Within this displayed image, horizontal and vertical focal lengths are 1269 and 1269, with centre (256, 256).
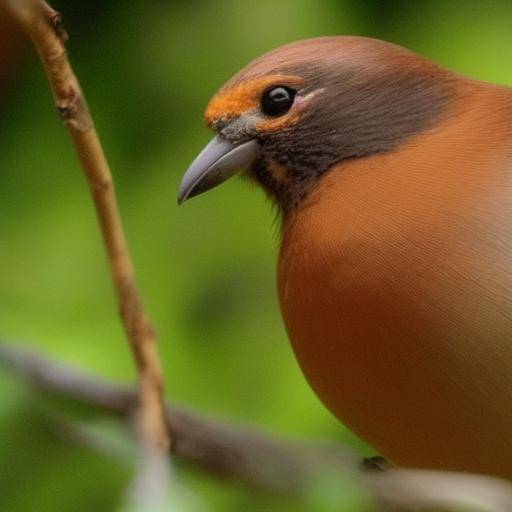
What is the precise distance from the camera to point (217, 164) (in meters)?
1.58

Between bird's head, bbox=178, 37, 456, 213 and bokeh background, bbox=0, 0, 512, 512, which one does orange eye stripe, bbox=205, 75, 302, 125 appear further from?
bokeh background, bbox=0, 0, 512, 512

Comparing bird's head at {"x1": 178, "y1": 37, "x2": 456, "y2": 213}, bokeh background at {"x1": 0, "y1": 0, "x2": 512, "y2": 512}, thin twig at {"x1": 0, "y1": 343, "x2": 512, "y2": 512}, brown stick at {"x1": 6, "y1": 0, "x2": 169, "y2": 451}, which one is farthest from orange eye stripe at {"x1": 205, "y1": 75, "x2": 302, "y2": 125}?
bokeh background at {"x1": 0, "y1": 0, "x2": 512, "y2": 512}

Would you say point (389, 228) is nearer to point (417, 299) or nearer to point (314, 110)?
point (417, 299)

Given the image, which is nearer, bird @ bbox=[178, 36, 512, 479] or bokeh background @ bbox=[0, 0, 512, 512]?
bird @ bbox=[178, 36, 512, 479]

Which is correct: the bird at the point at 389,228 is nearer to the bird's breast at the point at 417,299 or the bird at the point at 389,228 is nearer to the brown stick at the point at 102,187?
the bird's breast at the point at 417,299

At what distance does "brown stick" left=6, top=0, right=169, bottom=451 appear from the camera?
118cm

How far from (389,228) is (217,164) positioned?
274 millimetres

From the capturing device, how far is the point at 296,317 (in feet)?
4.97

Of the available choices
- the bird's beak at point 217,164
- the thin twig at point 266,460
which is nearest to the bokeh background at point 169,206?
the thin twig at point 266,460

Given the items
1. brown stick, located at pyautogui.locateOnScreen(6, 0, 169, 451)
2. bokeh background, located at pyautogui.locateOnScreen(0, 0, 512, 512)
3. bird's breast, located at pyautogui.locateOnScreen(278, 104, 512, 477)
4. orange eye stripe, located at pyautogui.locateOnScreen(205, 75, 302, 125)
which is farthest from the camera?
bokeh background, located at pyautogui.locateOnScreen(0, 0, 512, 512)

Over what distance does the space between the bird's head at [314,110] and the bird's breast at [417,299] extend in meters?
0.05

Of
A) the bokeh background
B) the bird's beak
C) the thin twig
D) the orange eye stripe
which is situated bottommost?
the thin twig

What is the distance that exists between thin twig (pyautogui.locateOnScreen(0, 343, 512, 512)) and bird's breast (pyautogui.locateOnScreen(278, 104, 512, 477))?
0.22 feet

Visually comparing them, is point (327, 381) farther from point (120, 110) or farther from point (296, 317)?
point (120, 110)
